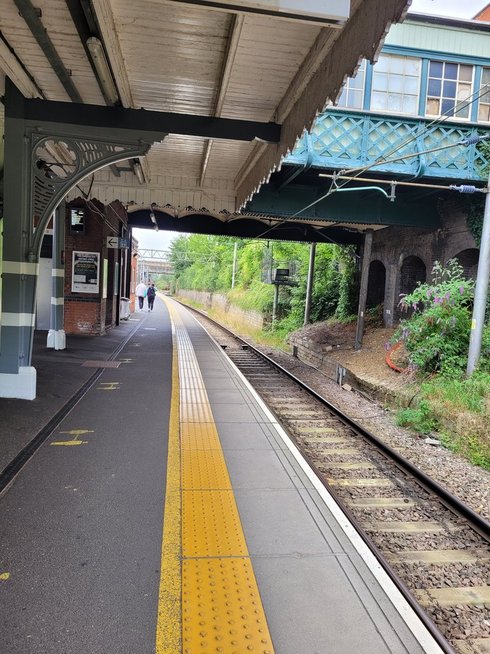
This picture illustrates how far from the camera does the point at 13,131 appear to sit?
6125 mm

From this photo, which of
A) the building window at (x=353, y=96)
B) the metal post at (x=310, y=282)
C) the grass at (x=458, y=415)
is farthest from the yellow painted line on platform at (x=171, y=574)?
the metal post at (x=310, y=282)

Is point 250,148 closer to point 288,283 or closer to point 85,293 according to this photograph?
point 85,293

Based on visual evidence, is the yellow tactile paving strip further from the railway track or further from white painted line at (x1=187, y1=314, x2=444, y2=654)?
the railway track

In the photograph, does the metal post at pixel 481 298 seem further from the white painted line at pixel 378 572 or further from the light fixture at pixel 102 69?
the light fixture at pixel 102 69

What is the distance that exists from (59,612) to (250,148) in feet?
25.3

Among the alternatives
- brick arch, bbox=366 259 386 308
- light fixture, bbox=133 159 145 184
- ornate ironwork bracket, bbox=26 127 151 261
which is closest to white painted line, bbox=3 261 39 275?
ornate ironwork bracket, bbox=26 127 151 261

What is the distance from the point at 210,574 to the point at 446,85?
44.8 feet

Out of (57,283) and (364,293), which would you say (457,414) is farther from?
(57,283)

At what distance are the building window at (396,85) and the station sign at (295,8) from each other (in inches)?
341

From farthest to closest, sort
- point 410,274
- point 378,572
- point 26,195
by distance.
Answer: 1. point 410,274
2. point 26,195
3. point 378,572

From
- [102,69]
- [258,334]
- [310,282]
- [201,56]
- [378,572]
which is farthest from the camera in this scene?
[258,334]

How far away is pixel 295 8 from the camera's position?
3.56 m

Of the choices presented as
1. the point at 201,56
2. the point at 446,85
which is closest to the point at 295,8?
the point at 201,56

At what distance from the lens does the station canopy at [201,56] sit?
3742 mm
